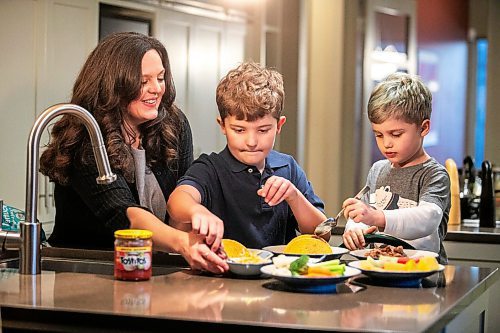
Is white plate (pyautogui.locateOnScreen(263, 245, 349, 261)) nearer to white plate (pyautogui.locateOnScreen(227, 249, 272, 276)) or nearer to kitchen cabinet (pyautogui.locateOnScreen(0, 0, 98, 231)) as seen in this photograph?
white plate (pyautogui.locateOnScreen(227, 249, 272, 276))

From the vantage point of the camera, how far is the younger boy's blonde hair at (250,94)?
2266 mm

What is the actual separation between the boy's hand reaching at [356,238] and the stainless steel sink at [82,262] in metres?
0.42

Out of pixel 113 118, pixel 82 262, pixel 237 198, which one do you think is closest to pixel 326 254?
pixel 237 198

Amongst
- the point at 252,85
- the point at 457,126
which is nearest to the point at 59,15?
the point at 252,85

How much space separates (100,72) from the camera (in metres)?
2.47

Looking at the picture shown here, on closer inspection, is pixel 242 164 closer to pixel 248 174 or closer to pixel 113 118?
pixel 248 174

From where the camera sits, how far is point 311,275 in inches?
71.2

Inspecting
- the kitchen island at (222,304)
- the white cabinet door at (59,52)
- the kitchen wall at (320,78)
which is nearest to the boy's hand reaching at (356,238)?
the kitchen island at (222,304)

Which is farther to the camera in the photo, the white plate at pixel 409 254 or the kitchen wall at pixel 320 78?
the kitchen wall at pixel 320 78

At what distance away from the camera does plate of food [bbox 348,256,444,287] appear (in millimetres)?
1871

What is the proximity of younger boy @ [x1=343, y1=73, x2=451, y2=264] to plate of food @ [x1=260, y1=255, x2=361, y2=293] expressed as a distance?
487mm

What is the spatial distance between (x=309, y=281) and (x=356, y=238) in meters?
0.51

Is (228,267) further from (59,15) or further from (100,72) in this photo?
(59,15)

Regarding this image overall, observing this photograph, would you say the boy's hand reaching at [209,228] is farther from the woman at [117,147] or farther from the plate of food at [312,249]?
the woman at [117,147]
